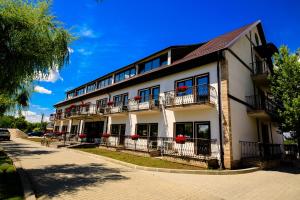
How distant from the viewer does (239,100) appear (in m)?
14.6

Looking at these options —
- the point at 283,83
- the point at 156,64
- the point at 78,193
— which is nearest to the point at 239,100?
the point at 283,83

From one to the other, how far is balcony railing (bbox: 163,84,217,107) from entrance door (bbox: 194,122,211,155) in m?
1.56

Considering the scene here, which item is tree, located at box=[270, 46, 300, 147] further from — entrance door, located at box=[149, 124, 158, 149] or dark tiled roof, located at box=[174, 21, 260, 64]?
entrance door, located at box=[149, 124, 158, 149]

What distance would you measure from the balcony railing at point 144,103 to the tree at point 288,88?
8969mm

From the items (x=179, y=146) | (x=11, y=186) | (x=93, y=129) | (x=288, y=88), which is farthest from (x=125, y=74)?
(x=11, y=186)

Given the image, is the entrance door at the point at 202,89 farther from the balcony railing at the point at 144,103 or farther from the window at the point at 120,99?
the window at the point at 120,99

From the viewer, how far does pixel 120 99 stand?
23234mm

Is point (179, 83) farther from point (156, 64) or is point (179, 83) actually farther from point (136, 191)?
point (136, 191)

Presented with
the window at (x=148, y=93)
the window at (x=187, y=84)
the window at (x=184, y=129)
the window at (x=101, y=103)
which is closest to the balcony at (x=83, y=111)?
the window at (x=101, y=103)

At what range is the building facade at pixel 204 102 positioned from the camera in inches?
525

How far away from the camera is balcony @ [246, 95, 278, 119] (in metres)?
15.0

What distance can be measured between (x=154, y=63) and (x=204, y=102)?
892 centimetres

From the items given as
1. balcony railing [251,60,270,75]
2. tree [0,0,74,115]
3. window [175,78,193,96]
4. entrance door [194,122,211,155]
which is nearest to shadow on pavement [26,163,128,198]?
tree [0,0,74,115]

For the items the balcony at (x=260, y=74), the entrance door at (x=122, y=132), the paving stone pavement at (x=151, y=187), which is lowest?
the paving stone pavement at (x=151, y=187)
